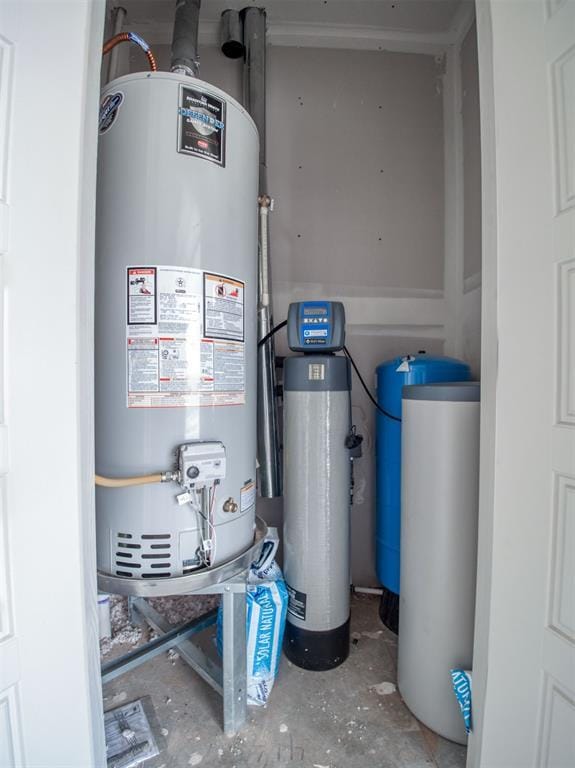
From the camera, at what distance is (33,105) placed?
68 cm

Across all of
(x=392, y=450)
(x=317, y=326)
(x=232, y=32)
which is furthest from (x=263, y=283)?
(x=232, y=32)

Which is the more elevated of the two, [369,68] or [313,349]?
[369,68]

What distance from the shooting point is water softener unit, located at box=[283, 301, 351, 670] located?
122cm

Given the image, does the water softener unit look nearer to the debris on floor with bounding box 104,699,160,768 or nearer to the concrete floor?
the concrete floor

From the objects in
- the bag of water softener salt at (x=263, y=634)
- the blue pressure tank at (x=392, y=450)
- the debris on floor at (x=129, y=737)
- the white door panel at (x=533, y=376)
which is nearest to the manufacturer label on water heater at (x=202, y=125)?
the white door panel at (x=533, y=376)

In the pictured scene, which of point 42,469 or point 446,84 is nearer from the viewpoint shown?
point 42,469

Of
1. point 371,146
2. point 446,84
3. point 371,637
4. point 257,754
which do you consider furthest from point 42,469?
point 446,84

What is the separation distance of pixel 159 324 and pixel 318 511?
2.75 feet

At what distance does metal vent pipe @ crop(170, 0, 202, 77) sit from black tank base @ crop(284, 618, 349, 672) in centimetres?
186

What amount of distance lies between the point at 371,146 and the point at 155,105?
123 cm

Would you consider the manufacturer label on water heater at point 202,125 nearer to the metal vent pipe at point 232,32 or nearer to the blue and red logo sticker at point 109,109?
the blue and red logo sticker at point 109,109

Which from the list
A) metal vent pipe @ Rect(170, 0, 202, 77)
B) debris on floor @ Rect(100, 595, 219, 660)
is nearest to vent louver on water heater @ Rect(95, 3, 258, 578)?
metal vent pipe @ Rect(170, 0, 202, 77)

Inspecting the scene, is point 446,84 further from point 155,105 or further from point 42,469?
point 42,469

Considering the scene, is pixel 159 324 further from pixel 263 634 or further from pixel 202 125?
pixel 263 634
